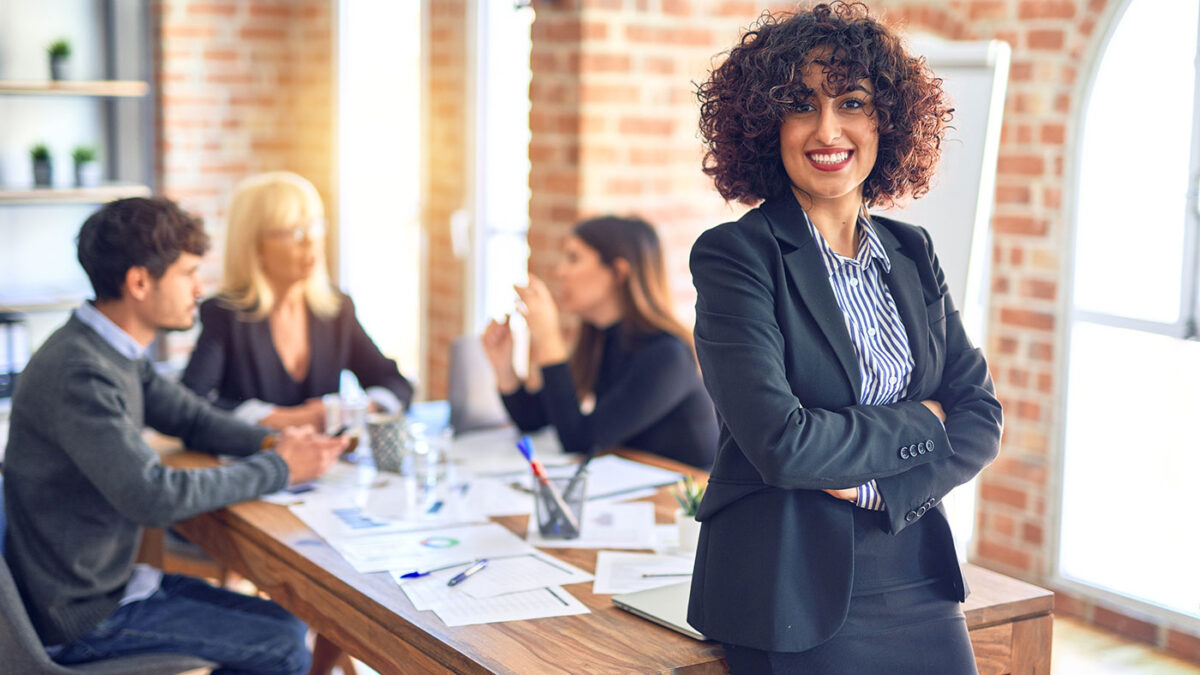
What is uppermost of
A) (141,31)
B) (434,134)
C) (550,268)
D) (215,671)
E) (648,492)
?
(141,31)

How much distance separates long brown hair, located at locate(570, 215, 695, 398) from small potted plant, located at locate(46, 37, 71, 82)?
271 centimetres

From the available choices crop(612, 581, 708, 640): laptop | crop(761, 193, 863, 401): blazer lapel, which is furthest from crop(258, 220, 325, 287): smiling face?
crop(761, 193, 863, 401): blazer lapel

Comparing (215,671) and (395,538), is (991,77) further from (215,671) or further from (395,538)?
(215,671)

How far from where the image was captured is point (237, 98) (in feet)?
18.0

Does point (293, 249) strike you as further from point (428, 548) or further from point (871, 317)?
point (871, 317)

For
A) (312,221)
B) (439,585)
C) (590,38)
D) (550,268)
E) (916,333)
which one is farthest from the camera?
(550,268)

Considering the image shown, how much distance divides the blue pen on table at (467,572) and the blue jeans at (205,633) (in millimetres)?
582

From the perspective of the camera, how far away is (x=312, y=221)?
10.7 feet

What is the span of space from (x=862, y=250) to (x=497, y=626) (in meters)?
0.73

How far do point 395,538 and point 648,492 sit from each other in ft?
1.87

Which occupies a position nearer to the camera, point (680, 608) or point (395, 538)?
point (680, 608)

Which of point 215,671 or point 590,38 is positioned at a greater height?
point 590,38

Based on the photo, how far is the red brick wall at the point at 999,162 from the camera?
3736mm

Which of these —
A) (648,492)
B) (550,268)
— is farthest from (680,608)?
(550,268)
